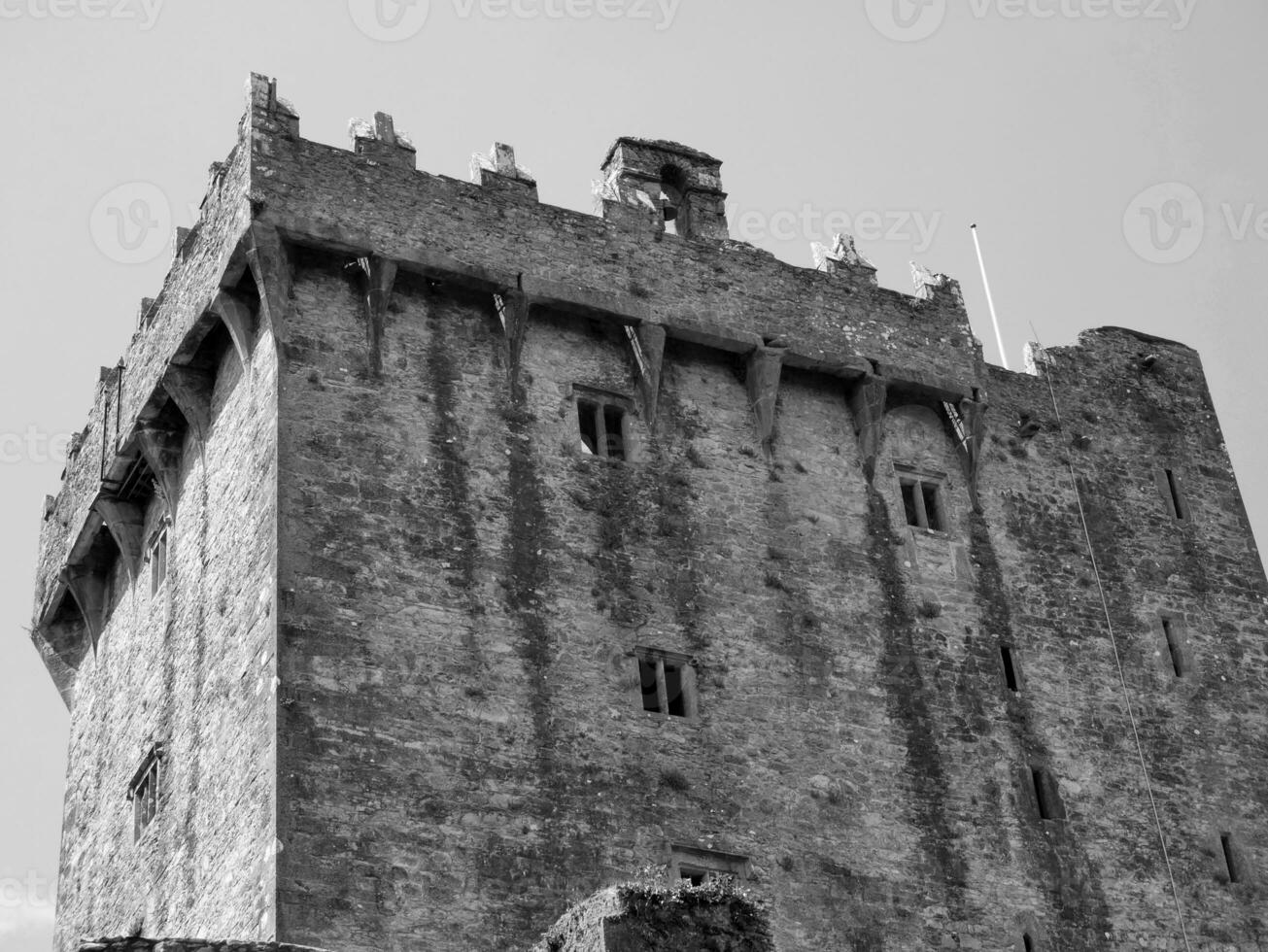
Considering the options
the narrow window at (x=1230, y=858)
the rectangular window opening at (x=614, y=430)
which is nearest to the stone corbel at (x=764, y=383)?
the rectangular window opening at (x=614, y=430)

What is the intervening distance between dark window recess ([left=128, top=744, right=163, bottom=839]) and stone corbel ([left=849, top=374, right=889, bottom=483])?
32.9ft

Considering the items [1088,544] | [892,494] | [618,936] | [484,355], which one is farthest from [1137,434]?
[618,936]

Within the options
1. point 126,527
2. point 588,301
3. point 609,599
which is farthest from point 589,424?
point 126,527

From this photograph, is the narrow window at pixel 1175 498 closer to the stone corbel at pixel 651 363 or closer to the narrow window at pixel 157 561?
the stone corbel at pixel 651 363

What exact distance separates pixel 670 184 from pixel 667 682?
846 centimetres

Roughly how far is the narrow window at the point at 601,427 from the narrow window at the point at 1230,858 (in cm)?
937

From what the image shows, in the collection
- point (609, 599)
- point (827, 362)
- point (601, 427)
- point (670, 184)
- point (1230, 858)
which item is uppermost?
point (670, 184)

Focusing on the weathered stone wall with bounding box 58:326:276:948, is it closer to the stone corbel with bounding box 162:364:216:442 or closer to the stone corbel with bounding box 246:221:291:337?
the stone corbel with bounding box 162:364:216:442

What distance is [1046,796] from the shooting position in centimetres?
3422

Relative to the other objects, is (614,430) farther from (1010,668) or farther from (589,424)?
(1010,668)

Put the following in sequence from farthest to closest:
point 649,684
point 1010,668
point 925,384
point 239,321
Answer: point 925,384, point 1010,668, point 239,321, point 649,684

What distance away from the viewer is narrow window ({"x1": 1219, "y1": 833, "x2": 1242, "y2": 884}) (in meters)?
35.0

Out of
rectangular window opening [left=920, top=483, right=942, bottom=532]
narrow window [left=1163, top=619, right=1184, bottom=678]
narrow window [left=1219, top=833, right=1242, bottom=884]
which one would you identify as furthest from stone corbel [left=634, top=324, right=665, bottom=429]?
narrow window [left=1219, top=833, right=1242, bottom=884]

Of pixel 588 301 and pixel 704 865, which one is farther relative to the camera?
pixel 588 301
